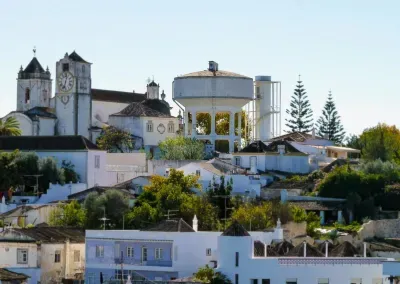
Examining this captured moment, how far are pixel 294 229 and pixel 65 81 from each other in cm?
4694

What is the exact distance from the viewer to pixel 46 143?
336 ft

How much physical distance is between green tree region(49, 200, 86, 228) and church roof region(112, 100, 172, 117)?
117 feet

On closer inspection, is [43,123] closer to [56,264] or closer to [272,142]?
[272,142]

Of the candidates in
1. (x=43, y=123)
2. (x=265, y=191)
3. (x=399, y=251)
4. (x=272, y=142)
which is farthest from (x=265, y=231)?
(x=43, y=123)

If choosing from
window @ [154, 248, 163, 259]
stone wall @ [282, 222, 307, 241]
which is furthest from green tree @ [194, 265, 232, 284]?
stone wall @ [282, 222, 307, 241]

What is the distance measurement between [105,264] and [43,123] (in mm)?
52387

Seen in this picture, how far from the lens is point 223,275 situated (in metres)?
65.2

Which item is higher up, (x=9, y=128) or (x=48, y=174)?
(x=9, y=128)

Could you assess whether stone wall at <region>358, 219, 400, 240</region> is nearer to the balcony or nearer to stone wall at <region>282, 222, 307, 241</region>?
stone wall at <region>282, 222, 307, 241</region>

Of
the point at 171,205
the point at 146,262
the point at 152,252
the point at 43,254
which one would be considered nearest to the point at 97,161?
the point at 171,205

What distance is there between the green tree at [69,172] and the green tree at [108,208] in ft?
36.7

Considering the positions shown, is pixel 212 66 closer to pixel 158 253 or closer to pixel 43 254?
pixel 43 254

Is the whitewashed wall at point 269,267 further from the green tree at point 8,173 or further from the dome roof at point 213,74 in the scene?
the dome roof at point 213,74

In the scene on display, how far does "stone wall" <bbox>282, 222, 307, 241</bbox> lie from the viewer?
78900 mm
